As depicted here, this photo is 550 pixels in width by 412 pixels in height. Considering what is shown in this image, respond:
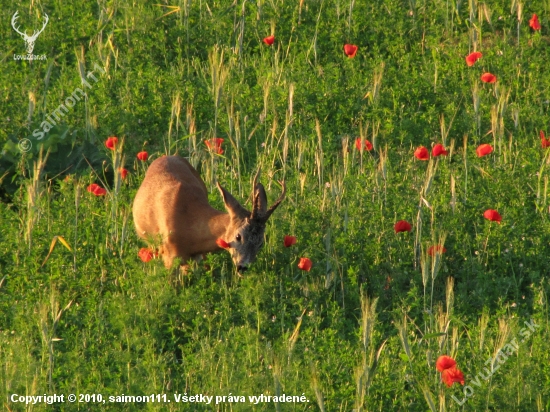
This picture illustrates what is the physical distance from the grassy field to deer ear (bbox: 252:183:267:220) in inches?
21.7

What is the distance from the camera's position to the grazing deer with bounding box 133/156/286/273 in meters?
7.19

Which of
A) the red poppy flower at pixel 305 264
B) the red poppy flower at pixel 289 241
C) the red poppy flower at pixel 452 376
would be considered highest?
the red poppy flower at pixel 289 241

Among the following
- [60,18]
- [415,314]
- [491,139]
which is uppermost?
[60,18]

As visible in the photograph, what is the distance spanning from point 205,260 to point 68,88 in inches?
138

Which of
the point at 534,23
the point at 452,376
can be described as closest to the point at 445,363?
the point at 452,376

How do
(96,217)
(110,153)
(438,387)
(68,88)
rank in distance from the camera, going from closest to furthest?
(438,387) → (96,217) → (110,153) → (68,88)

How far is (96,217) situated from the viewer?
8422 millimetres

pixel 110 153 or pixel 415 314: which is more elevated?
pixel 110 153

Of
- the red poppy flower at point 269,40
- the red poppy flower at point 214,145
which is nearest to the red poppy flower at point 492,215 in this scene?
the red poppy flower at point 214,145

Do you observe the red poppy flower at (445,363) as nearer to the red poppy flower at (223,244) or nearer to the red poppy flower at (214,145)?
the red poppy flower at (223,244)

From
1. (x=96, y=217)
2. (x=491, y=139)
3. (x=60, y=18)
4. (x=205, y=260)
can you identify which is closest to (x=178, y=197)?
(x=205, y=260)

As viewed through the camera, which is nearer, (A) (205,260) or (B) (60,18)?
(A) (205,260)

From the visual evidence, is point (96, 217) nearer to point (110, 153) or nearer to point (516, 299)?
point (110, 153)

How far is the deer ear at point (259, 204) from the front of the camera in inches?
281
